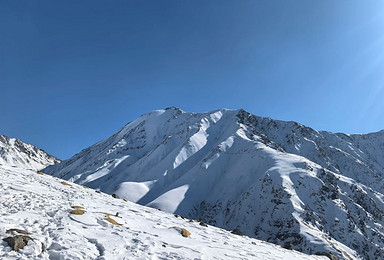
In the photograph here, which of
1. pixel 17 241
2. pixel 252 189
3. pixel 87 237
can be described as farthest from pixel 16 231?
pixel 252 189

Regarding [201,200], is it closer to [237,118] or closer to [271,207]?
[271,207]

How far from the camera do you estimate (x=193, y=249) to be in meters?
14.4

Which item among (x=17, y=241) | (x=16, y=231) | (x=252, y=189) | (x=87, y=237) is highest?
(x=252, y=189)

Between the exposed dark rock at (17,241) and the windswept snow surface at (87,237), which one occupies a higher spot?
the windswept snow surface at (87,237)

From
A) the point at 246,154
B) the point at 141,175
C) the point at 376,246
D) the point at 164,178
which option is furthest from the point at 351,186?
the point at 141,175

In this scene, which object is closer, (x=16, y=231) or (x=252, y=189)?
(x=16, y=231)

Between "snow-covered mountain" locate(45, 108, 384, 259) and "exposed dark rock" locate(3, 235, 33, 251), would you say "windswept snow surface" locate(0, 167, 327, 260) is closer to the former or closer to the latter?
"exposed dark rock" locate(3, 235, 33, 251)

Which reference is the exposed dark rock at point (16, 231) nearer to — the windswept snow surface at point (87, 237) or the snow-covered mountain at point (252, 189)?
the windswept snow surface at point (87, 237)

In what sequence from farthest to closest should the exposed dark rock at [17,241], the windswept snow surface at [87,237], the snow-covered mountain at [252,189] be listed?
the snow-covered mountain at [252,189]
the windswept snow surface at [87,237]
the exposed dark rock at [17,241]

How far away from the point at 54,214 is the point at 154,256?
6.19 meters

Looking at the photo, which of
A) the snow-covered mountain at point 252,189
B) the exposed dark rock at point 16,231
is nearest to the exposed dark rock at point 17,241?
the exposed dark rock at point 16,231

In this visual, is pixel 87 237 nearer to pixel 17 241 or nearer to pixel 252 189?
pixel 17 241

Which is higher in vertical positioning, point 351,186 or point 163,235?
point 351,186

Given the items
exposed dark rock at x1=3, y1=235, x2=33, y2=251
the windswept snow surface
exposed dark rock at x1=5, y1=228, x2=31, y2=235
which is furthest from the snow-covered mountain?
exposed dark rock at x1=3, y1=235, x2=33, y2=251
